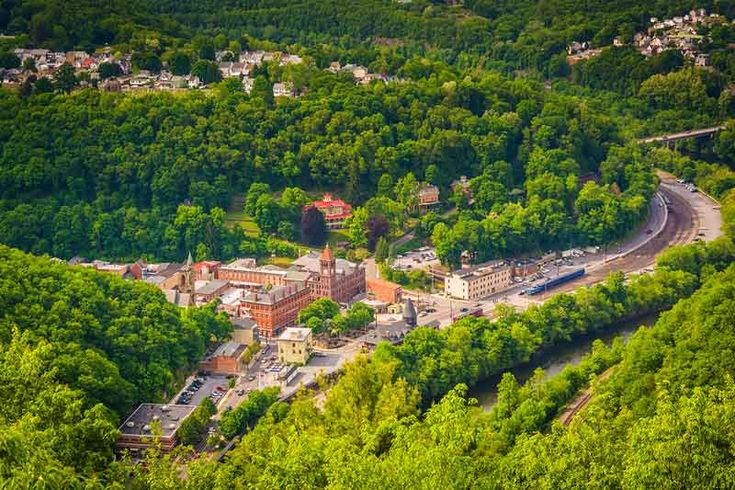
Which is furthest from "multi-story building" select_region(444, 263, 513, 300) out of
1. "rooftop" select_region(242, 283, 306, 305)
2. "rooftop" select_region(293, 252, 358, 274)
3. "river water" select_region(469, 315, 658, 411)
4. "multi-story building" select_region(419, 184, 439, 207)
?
"multi-story building" select_region(419, 184, 439, 207)

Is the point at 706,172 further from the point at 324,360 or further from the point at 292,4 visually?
the point at 292,4

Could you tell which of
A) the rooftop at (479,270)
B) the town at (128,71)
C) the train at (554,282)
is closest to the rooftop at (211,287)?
the rooftop at (479,270)

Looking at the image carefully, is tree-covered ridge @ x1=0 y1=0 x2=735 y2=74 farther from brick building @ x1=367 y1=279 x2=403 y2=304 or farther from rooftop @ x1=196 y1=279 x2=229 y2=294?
rooftop @ x1=196 y1=279 x2=229 y2=294

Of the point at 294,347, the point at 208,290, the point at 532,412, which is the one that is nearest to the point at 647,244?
the point at 208,290

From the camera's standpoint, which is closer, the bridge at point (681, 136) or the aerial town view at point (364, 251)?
the aerial town view at point (364, 251)

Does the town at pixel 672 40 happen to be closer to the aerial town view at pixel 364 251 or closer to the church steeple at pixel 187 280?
the aerial town view at pixel 364 251

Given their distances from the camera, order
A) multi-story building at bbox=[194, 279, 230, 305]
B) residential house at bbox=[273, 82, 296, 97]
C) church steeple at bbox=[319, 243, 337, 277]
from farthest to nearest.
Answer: residential house at bbox=[273, 82, 296, 97], church steeple at bbox=[319, 243, 337, 277], multi-story building at bbox=[194, 279, 230, 305]

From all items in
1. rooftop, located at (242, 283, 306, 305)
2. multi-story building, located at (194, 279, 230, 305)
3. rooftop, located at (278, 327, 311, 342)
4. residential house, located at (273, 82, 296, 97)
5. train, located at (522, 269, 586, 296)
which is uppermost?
residential house, located at (273, 82, 296, 97)
